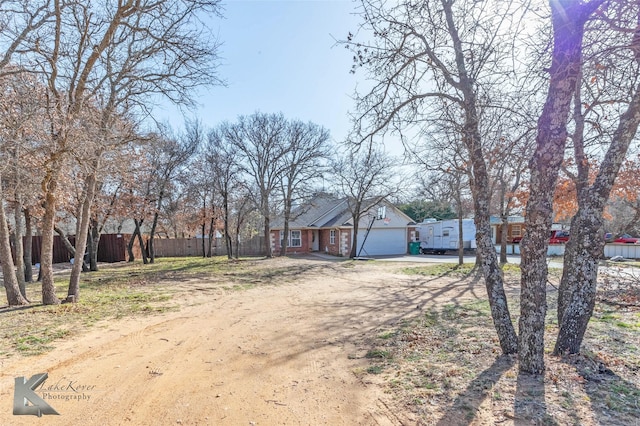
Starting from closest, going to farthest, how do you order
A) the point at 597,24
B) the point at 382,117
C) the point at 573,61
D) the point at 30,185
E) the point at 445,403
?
the point at 445,403
the point at 573,61
the point at 597,24
the point at 382,117
the point at 30,185

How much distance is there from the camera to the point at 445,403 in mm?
2904

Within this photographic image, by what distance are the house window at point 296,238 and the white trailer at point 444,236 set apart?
9.70 meters

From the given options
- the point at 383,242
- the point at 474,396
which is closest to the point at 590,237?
the point at 474,396

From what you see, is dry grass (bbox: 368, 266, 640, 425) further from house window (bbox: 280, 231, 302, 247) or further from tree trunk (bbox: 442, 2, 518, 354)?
house window (bbox: 280, 231, 302, 247)

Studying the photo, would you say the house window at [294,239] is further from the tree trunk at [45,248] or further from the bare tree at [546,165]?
the bare tree at [546,165]

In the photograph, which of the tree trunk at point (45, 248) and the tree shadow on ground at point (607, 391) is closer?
the tree shadow on ground at point (607, 391)

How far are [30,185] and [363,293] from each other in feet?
27.9

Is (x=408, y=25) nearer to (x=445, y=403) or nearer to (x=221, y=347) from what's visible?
(x=445, y=403)

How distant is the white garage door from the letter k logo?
857 inches

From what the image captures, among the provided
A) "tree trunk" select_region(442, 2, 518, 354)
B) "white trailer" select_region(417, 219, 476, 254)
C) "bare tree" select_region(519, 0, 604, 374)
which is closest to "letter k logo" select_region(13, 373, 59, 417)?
"bare tree" select_region(519, 0, 604, 374)

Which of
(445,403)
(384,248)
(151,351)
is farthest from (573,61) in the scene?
(384,248)

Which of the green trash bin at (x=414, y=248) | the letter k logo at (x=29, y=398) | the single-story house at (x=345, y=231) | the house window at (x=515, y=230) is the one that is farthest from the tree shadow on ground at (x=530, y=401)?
the house window at (x=515, y=230)

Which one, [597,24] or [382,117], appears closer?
[597,24]

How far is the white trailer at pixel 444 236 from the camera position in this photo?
24.6 metres
